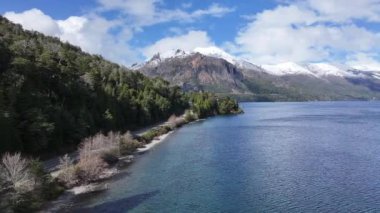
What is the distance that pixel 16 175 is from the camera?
4759 cm

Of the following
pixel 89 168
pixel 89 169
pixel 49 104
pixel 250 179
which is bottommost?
pixel 250 179

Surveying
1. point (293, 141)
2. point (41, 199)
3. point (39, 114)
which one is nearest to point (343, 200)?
point (41, 199)

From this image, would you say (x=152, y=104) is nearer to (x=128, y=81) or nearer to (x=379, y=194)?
(x=128, y=81)

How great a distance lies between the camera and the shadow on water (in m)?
49.6

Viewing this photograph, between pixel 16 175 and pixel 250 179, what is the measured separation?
32.0 meters

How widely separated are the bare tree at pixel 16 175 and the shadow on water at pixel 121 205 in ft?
20.2

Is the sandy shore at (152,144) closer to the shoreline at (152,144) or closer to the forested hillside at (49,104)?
the shoreline at (152,144)

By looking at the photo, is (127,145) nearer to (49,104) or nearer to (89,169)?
(49,104)

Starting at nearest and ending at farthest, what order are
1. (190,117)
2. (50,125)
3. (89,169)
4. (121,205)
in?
(121,205)
(89,169)
(50,125)
(190,117)

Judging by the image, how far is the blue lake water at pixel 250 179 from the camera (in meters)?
51.2

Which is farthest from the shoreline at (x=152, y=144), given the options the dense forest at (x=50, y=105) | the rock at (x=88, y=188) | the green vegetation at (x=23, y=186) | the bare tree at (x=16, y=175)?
the bare tree at (x=16, y=175)

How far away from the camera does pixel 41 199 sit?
5147 centimetres

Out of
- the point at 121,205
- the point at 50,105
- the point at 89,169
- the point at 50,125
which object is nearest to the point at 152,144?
the point at 50,105

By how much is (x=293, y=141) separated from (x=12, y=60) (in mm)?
64791
